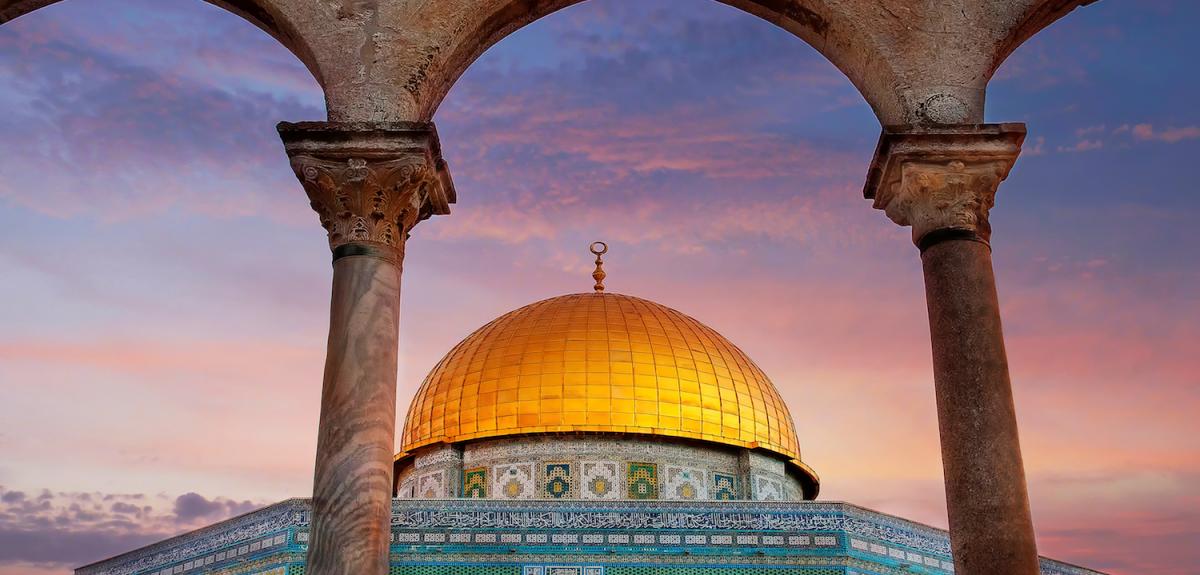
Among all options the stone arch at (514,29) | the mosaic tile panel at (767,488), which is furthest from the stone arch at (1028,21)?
the mosaic tile panel at (767,488)

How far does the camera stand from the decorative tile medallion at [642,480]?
18.2 m

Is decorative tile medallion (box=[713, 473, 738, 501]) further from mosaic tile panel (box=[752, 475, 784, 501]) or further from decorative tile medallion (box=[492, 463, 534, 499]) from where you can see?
decorative tile medallion (box=[492, 463, 534, 499])

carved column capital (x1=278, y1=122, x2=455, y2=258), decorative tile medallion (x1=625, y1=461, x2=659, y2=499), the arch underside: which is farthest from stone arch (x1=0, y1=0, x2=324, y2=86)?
decorative tile medallion (x1=625, y1=461, x2=659, y2=499)

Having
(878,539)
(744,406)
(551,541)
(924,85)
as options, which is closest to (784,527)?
(878,539)

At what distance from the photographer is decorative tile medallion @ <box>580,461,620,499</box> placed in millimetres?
18062

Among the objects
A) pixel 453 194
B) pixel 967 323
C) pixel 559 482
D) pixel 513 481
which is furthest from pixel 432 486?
pixel 967 323

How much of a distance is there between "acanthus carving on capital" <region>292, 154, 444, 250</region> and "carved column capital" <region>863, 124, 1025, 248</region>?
2.50 metres

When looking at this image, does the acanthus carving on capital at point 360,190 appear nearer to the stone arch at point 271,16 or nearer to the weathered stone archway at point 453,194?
the weathered stone archway at point 453,194

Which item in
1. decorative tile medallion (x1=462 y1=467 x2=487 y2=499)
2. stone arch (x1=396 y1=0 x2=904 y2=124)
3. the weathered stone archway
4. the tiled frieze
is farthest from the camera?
decorative tile medallion (x1=462 y1=467 x2=487 y2=499)

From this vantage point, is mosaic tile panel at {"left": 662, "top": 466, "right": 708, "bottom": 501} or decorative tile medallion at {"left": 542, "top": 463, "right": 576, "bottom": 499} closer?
decorative tile medallion at {"left": 542, "top": 463, "right": 576, "bottom": 499}

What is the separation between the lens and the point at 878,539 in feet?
52.6

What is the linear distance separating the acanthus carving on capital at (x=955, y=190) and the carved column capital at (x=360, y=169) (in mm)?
2528

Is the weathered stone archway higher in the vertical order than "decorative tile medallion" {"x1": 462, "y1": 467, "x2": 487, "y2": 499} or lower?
lower

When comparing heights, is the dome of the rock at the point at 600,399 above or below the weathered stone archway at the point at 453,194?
above
